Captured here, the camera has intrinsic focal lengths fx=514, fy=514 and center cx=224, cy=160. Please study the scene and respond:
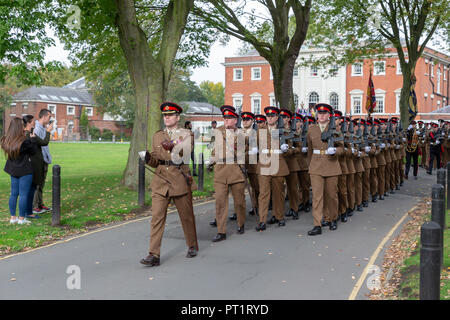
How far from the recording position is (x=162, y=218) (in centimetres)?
702

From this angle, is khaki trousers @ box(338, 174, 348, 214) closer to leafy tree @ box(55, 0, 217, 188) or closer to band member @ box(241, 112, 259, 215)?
band member @ box(241, 112, 259, 215)

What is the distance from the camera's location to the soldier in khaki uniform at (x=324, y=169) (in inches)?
364

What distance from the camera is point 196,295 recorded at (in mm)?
5605

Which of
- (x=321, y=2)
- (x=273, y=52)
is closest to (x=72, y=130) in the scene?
(x=321, y=2)

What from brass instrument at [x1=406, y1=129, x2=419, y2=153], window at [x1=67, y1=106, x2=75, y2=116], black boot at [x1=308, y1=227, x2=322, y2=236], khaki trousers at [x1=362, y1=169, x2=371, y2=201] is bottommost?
black boot at [x1=308, y1=227, x2=322, y2=236]

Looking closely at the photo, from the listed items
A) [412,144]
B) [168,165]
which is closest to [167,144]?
[168,165]

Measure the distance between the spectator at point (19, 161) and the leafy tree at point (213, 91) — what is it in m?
100

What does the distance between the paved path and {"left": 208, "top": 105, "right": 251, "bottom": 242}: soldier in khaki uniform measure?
439mm

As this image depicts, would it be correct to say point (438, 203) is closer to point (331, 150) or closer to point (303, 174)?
point (331, 150)

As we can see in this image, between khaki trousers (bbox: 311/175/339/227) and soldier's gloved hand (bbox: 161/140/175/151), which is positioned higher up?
soldier's gloved hand (bbox: 161/140/175/151)

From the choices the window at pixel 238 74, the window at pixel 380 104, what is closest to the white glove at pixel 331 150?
the window at pixel 380 104

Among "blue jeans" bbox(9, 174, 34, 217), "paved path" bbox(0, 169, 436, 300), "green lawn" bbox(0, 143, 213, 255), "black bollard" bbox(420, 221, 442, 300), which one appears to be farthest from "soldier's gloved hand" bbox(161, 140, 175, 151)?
"blue jeans" bbox(9, 174, 34, 217)

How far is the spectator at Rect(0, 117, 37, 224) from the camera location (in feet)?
31.1

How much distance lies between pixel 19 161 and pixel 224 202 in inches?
157
